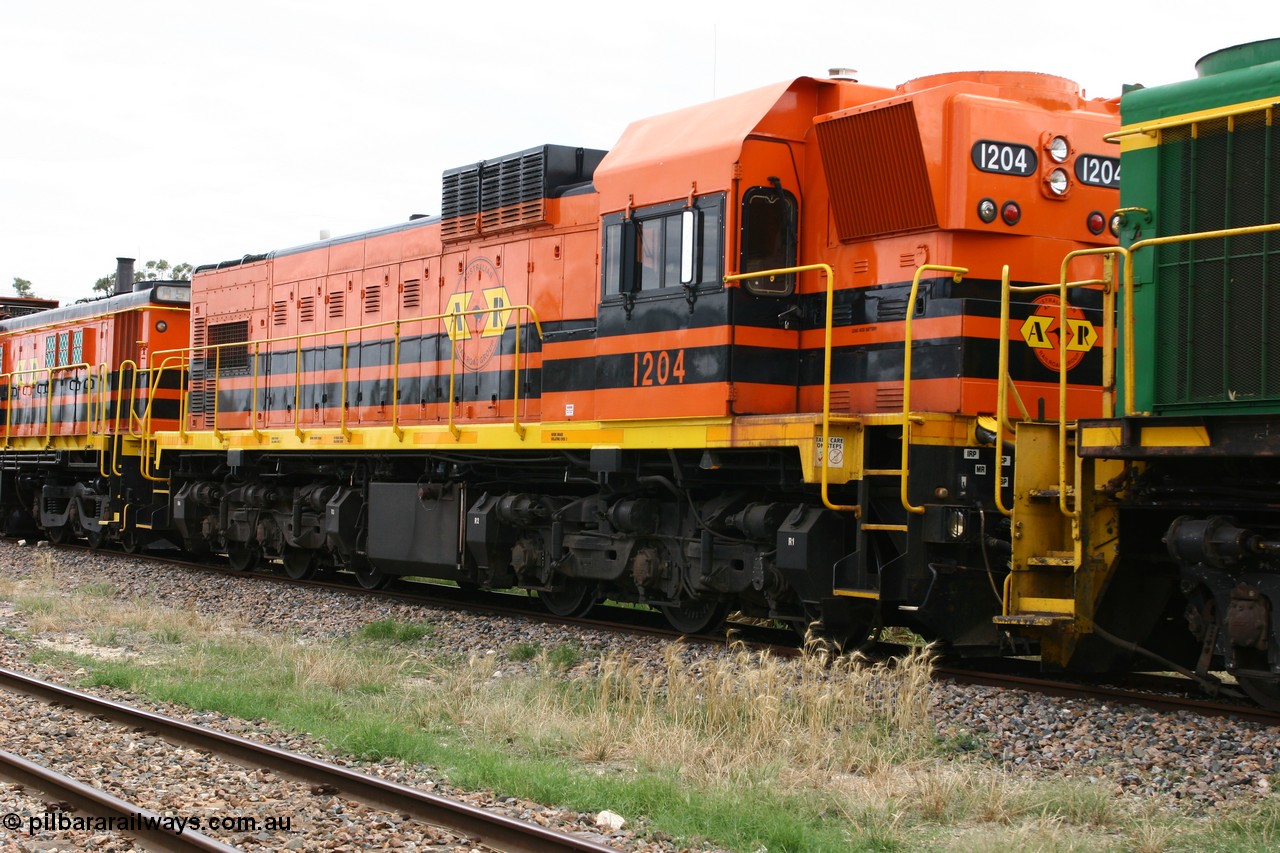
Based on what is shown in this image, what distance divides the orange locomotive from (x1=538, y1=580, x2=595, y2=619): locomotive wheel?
346 inches

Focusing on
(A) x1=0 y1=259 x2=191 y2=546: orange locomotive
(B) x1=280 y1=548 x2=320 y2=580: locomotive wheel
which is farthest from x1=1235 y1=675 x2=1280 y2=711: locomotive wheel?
(A) x1=0 y1=259 x2=191 y2=546: orange locomotive

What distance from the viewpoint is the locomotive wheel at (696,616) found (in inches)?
448

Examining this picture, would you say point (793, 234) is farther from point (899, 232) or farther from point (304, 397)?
point (304, 397)

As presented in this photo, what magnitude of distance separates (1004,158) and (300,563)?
36.2ft

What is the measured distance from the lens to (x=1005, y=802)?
6164mm

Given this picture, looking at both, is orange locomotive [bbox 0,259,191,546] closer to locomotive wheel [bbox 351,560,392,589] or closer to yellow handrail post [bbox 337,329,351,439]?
locomotive wheel [bbox 351,560,392,589]

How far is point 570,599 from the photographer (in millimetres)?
13117

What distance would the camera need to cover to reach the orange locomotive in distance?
30.6 feet

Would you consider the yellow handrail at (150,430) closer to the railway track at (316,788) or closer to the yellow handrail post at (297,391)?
the yellow handrail post at (297,391)

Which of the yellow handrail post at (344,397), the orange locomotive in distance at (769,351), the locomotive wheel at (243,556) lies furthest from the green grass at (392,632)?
the locomotive wheel at (243,556)

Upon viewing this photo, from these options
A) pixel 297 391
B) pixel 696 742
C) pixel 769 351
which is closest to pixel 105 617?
pixel 297 391

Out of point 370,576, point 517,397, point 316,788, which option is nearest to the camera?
point 316,788

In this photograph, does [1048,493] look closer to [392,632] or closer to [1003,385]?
[1003,385]

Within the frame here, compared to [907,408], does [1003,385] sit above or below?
above
